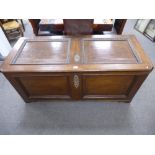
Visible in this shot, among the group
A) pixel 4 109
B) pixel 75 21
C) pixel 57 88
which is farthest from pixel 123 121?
pixel 4 109

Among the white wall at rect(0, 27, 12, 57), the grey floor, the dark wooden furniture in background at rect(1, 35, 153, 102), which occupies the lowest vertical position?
the grey floor

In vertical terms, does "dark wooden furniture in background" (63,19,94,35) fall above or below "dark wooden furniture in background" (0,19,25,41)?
above

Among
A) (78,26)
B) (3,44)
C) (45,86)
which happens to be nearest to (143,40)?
(78,26)

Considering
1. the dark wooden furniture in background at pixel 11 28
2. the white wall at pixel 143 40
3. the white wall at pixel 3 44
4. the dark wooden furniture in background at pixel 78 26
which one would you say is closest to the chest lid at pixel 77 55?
the dark wooden furniture in background at pixel 78 26

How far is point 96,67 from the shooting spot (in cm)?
106

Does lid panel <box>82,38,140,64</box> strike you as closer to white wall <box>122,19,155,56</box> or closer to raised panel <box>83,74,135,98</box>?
raised panel <box>83,74,135,98</box>

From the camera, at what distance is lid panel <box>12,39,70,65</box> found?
1.13 m

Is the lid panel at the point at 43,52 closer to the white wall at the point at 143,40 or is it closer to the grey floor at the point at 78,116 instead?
the grey floor at the point at 78,116

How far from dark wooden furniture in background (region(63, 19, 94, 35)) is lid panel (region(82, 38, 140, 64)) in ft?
1.10

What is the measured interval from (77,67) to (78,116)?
674 millimetres

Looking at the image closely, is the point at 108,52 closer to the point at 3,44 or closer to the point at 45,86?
the point at 45,86

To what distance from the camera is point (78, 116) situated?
57.4 inches

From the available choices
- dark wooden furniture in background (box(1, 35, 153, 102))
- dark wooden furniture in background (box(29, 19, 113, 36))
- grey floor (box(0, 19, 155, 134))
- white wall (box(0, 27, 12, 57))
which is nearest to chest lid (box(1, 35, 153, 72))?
dark wooden furniture in background (box(1, 35, 153, 102))

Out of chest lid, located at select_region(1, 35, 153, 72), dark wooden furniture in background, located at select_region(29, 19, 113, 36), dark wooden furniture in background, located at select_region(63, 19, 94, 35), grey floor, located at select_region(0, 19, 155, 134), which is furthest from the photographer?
dark wooden furniture in background, located at select_region(29, 19, 113, 36)
